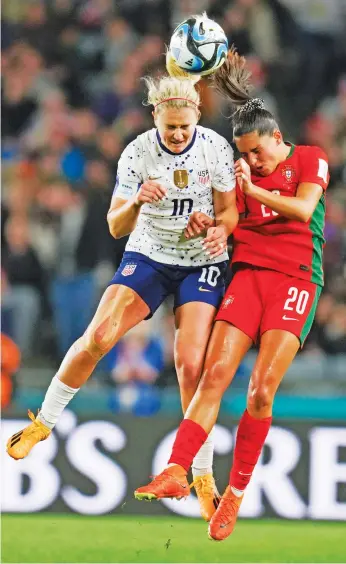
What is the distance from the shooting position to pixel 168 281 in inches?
242

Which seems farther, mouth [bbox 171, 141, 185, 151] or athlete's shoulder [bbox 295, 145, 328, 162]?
athlete's shoulder [bbox 295, 145, 328, 162]

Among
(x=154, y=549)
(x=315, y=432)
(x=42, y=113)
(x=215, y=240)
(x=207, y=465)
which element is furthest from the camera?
(x=42, y=113)

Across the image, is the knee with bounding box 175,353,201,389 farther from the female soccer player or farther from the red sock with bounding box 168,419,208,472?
the red sock with bounding box 168,419,208,472

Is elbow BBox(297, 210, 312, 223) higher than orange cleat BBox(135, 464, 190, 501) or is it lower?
higher

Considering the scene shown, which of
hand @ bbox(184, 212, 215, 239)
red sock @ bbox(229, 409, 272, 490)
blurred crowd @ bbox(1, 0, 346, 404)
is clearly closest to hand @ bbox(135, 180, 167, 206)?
hand @ bbox(184, 212, 215, 239)

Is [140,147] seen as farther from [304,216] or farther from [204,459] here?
[204,459]

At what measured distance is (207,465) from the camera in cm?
632

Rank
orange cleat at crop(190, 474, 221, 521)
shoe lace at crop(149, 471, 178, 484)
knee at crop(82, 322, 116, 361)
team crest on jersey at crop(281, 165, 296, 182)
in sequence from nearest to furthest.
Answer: shoe lace at crop(149, 471, 178, 484), knee at crop(82, 322, 116, 361), team crest on jersey at crop(281, 165, 296, 182), orange cleat at crop(190, 474, 221, 521)

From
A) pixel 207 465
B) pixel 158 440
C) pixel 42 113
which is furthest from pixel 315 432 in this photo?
pixel 42 113

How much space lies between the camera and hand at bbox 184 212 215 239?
5.83 metres

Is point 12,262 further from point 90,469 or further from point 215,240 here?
point 215,240

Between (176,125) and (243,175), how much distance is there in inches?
17.3

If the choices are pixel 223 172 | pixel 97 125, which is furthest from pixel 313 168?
pixel 97 125

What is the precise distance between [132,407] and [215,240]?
400 cm
